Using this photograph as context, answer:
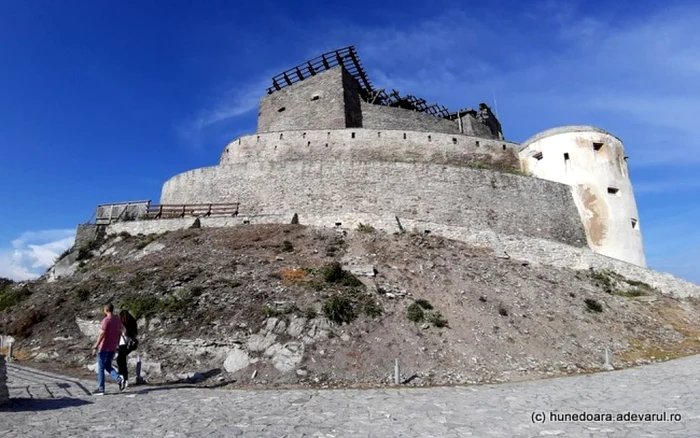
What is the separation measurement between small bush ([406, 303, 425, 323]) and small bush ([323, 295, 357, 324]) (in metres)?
1.74

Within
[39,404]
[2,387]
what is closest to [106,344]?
[39,404]

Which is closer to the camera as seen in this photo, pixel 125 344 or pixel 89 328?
pixel 125 344

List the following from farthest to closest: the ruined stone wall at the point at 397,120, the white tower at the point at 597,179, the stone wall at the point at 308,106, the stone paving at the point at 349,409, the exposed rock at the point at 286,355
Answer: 1. the ruined stone wall at the point at 397,120
2. the stone wall at the point at 308,106
3. the white tower at the point at 597,179
4. the exposed rock at the point at 286,355
5. the stone paving at the point at 349,409

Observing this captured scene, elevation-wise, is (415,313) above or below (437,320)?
above

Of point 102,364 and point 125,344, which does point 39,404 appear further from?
point 125,344

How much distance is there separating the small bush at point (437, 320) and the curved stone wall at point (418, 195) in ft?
31.8

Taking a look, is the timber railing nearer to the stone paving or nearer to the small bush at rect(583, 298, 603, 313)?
the stone paving

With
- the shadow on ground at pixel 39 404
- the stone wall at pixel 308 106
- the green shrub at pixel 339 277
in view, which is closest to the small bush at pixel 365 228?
the green shrub at pixel 339 277

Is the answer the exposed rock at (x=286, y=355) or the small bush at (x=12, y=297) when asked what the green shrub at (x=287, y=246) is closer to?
the exposed rock at (x=286, y=355)

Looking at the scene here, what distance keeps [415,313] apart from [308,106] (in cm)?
2291

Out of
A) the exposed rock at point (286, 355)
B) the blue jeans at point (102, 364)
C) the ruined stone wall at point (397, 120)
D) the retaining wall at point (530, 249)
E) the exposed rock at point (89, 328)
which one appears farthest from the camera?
the ruined stone wall at point (397, 120)

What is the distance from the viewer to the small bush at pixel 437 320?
40.7 feet

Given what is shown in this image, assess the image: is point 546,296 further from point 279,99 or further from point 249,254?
point 279,99

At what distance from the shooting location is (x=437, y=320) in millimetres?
12547
